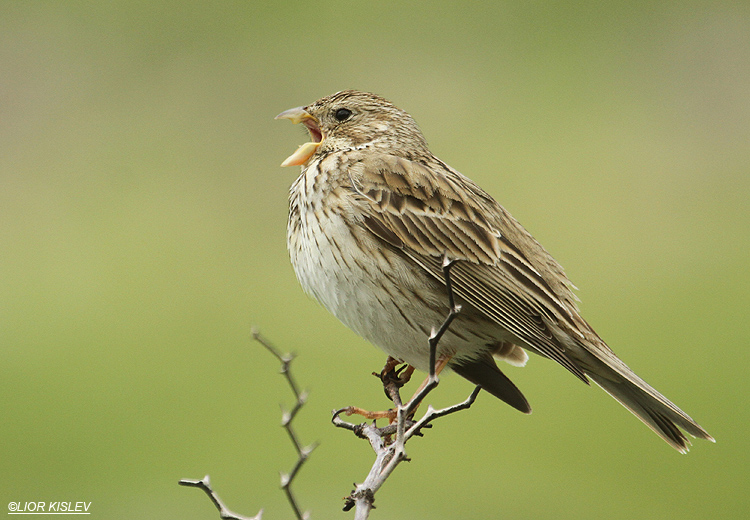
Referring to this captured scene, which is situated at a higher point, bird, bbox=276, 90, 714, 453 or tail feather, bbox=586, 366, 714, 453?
bird, bbox=276, 90, 714, 453

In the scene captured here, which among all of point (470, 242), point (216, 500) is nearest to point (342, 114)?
point (470, 242)

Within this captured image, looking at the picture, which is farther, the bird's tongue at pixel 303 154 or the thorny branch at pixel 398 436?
the bird's tongue at pixel 303 154

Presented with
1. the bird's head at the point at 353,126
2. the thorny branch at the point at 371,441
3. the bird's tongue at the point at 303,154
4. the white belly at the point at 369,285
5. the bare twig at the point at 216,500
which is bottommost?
the bare twig at the point at 216,500

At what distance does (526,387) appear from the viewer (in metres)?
13.6

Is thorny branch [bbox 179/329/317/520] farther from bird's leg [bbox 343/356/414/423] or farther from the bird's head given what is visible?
the bird's head

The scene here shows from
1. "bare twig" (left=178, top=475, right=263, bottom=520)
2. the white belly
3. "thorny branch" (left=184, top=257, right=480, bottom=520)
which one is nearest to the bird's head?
the white belly

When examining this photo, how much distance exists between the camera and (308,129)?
5375 mm

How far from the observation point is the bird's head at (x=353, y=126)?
512 cm

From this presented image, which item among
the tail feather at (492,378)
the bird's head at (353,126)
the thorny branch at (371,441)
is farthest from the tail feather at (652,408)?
the bird's head at (353,126)

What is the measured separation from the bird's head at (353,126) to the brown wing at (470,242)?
0.27 m

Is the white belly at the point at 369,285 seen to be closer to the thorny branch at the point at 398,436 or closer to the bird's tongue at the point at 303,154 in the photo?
the bird's tongue at the point at 303,154

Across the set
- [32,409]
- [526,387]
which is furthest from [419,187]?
[32,409]

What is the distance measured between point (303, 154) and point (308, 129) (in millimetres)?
326

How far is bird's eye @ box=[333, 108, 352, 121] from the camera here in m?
5.25
